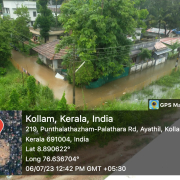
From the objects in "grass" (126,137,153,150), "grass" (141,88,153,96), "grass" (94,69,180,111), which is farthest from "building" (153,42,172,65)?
"grass" (126,137,153,150)

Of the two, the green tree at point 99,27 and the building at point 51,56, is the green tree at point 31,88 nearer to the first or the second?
the green tree at point 99,27

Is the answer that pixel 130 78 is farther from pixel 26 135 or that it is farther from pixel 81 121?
pixel 26 135

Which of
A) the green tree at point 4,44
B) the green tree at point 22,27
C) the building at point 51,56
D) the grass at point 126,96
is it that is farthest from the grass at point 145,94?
the green tree at point 22,27

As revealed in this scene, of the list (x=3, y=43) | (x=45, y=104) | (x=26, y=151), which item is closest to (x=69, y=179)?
(x=26, y=151)

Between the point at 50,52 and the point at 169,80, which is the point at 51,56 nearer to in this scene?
the point at 50,52

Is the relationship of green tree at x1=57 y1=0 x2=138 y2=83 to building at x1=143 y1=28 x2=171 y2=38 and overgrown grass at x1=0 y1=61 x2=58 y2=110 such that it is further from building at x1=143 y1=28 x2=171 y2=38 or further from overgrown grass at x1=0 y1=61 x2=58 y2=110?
building at x1=143 y1=28 x2=171 y2=38

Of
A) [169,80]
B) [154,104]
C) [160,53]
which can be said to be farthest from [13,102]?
[160,53]
